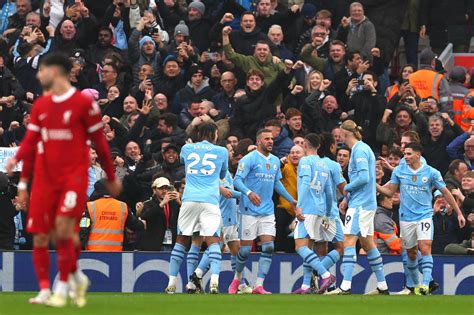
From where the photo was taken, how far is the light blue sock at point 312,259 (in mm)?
19297

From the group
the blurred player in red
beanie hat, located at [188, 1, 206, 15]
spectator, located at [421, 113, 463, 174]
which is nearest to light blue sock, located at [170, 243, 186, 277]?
the blurred player in red

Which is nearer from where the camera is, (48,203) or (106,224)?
(48,203)

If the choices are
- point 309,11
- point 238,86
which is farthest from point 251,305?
point 309,11

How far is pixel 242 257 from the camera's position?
2000 cm

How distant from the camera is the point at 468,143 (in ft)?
75.9

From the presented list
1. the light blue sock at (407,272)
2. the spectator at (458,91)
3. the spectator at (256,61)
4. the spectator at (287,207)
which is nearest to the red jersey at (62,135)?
the light blue sock at (407,272)

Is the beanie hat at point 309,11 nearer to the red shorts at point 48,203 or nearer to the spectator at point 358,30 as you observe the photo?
the spectator at point 358,30

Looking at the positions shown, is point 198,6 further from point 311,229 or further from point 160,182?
point 311,229

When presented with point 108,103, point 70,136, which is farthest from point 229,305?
point 108,103

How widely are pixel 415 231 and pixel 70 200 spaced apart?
759 centimetres

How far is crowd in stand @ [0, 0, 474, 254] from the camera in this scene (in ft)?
72.2

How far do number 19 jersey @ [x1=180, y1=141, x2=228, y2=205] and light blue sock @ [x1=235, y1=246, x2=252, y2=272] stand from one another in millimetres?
1140

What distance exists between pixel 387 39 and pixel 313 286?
8459 mm

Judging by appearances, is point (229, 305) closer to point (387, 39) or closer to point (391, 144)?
point (391, 144)
